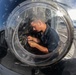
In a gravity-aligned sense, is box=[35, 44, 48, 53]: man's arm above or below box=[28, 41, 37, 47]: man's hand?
below

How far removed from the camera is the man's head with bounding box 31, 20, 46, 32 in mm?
1438

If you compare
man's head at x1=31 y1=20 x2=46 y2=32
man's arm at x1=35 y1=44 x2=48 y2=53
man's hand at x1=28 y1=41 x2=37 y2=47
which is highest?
man's head at x1=31 y1=20 x2=46 y2=32

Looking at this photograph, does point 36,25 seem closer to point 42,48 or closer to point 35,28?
point 35,28

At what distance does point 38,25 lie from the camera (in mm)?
1443

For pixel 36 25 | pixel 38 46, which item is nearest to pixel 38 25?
pixel 36 25

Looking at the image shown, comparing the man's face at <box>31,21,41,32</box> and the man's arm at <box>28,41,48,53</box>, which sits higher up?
the man's face at <box>31,21,41,32</box>

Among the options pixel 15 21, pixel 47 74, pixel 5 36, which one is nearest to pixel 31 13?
pixel 15 21

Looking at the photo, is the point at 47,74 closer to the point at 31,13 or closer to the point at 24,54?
the point at 24,54

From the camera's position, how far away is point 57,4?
1.41 meters

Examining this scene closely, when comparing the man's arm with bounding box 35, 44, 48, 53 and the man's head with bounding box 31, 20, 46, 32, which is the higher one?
the man's head with bounding box 31, 20, 46, 32

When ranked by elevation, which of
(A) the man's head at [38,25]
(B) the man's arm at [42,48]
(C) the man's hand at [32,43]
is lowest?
(B) the man's arm at [42,48]

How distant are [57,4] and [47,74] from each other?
1.28 feet

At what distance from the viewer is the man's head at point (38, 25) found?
144cm

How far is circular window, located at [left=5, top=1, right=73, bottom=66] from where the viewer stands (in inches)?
54.8
